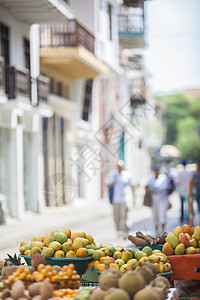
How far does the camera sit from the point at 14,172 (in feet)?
78.1

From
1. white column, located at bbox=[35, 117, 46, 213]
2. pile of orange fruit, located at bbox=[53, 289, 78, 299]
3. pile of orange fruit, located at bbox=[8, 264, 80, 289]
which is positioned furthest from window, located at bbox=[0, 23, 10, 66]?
pile of orange fruit, located at bbox=[53, 289, 78, 299]

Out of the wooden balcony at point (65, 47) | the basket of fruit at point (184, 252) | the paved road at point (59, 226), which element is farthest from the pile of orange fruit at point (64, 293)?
the wooden balcony at point (65, 47)

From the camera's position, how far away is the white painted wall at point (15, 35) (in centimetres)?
2302

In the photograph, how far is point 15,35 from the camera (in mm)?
23797

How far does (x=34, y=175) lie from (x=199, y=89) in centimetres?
12274

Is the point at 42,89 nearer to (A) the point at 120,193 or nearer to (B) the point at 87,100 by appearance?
(A) the point at 120,193

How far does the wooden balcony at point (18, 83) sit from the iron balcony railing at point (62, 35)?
3451 millimetres

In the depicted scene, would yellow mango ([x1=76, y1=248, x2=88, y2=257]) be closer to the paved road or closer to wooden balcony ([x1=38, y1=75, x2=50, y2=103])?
the paved road

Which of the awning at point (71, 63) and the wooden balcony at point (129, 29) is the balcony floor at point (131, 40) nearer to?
the wooden balcony at point (129, 29)

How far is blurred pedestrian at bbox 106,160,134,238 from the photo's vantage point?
16125 mm

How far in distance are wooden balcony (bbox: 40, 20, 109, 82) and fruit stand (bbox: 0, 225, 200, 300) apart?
20.2m

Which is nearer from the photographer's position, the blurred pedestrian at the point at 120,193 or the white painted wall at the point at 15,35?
the blurred pedestrian at the point at 120,193

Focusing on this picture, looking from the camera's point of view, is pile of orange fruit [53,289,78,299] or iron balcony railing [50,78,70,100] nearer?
pile of orange fruit [53,289,78,299]

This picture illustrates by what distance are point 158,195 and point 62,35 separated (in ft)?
41.7
